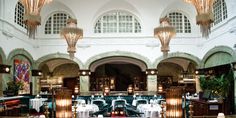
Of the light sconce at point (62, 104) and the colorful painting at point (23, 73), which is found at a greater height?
the colorful painting at point (23, 73)

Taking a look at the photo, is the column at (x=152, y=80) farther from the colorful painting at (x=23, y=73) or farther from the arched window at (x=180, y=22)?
the colorful painting at (x=23, y=73)

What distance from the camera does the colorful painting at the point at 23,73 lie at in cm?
1774

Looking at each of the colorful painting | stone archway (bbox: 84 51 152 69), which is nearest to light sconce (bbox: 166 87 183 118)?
the colorful painting

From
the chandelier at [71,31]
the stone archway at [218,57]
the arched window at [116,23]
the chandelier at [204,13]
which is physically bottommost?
the stone archway at [218,57]

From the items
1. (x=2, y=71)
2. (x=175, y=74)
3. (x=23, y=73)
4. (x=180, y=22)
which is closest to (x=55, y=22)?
(x=23, y=73)

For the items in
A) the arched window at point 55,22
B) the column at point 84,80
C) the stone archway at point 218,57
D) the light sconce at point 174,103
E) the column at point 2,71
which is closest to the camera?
the light sconce at point 174,103

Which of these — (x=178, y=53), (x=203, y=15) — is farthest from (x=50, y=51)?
(x=203, y=15)

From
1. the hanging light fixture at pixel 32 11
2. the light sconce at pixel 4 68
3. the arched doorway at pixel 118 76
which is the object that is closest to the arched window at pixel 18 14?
the light sconce at pixel 4 68

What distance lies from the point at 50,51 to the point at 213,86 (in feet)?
37.5

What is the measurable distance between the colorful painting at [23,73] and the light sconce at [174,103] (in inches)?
470

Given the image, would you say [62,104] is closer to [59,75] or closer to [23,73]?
[23,73]

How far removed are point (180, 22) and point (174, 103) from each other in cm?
1503

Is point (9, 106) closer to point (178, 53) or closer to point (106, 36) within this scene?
point (106, 36)

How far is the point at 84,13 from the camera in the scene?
20234 mm
